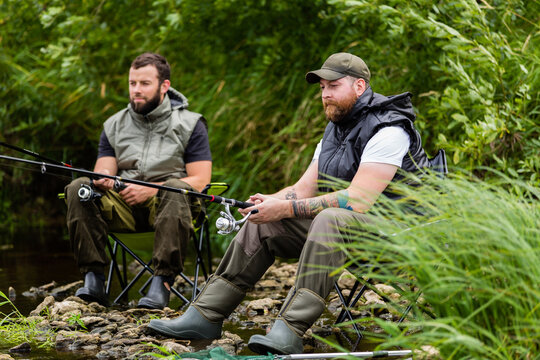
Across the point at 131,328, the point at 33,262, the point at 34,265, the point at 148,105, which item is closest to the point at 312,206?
the point at 131,328

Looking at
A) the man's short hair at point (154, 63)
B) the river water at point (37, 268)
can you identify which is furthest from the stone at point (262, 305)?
the man's short hair at point (154, 63)

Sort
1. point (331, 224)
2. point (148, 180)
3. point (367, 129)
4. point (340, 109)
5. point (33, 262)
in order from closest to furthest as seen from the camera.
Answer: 1. point (331, 224)
2. point (367, 129)
3. point (340, 109)
4. point (148, 180)
5. point (33, 262)

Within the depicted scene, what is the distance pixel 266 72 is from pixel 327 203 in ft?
15.0

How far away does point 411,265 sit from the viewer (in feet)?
7.16

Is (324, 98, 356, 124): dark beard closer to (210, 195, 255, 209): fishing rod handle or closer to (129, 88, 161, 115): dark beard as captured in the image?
(210, 195, 255, 209): fishing rod handle

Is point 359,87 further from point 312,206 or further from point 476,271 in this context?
point 476,271

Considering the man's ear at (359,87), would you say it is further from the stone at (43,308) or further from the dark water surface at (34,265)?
the stone at (43,308)

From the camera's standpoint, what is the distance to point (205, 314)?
3.28 metres

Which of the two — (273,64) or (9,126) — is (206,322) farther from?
(9,126)

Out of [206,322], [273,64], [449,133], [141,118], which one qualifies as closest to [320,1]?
[273,64]

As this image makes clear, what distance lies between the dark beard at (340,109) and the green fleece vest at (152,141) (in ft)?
4.26

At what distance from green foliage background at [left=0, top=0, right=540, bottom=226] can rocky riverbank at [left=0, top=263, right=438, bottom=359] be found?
156 centimetres

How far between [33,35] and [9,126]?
1254 mm

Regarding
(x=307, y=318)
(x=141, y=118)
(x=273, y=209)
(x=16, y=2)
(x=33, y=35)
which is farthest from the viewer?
(x=33, y=35)
